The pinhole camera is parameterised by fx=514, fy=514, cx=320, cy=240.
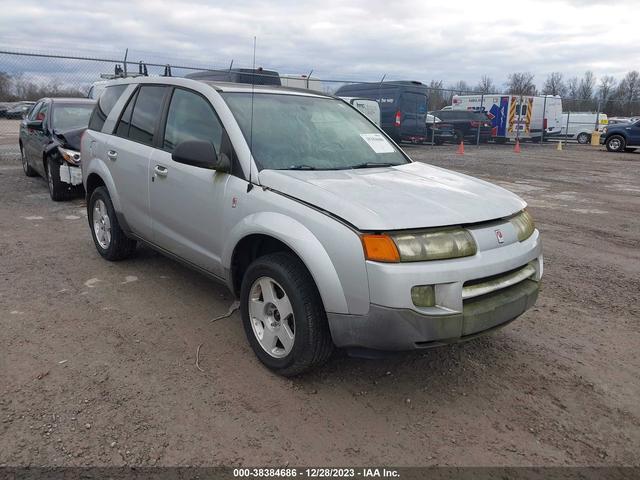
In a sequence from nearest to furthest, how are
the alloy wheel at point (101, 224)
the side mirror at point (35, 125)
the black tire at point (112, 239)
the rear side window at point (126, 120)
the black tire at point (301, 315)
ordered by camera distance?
the black tire at point (301, 315), the rear side window at point (126, 120), the black tire at point (112, 239), the alloy wheel at point (101, 224), the side mirror at point (35, 125)

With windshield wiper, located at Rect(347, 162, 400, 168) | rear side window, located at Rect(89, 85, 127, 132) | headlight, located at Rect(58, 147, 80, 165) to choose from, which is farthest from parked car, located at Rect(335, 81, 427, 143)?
windshield wiper, located at Rect(347, 162, 400, 168)

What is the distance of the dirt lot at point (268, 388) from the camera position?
261cm

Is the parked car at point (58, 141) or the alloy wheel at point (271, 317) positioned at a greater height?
the parked car at point (58, 141)

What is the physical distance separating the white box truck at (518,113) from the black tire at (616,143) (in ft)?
14.1

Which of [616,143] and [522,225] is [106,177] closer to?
Result: [522,225]

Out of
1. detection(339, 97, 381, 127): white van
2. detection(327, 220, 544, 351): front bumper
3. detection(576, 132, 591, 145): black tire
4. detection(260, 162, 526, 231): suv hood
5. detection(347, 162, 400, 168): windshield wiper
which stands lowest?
detection(327, 220, 544, 351): front bumper

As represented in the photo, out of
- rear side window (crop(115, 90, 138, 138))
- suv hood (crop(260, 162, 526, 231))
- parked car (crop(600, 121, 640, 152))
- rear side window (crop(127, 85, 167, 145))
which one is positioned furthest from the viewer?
parked car (crop(600, 121, 640, 152))

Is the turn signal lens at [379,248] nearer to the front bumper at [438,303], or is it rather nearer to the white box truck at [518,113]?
the front bumper at [438,303]

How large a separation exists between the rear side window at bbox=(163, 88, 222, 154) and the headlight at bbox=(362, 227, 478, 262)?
156cm

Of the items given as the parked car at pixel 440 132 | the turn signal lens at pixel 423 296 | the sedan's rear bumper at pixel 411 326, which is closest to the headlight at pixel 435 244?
the turn signal lens at pixel 423 296

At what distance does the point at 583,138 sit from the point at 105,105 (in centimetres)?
3334

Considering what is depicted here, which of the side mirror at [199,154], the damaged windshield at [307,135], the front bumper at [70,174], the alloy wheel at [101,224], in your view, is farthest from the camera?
the front bumper at [70,174]

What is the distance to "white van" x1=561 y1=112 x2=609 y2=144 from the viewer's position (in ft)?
105

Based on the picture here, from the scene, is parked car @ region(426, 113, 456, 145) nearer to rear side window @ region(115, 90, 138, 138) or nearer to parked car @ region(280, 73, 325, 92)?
parked car @ region(280, 73, 325, 92)
